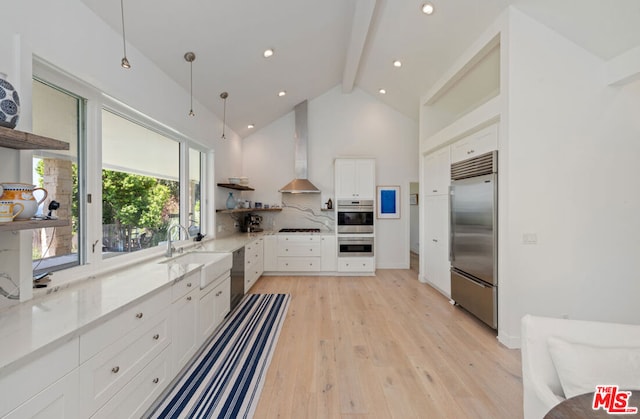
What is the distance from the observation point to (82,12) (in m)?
1.82

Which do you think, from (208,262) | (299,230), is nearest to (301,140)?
(299,230)

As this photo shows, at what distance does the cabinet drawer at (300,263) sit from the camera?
5117 mm

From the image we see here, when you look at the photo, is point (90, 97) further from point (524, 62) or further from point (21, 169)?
point (524, 62)

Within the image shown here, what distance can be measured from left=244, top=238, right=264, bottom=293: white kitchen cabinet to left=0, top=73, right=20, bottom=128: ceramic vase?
2.86 meters

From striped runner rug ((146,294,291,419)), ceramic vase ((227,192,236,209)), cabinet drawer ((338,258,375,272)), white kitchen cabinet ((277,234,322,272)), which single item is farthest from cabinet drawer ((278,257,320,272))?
striped runner rug ((146,294,291,419))

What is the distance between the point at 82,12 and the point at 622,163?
483cm

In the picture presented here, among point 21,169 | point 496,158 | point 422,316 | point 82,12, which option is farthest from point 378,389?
point 82,12

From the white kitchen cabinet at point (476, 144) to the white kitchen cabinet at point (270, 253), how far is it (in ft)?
11.3

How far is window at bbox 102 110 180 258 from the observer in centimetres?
227

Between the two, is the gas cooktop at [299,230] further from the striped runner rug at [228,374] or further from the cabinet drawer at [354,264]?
the striped runner rug at [228,374]

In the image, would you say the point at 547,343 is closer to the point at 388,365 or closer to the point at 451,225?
the point at 388,365

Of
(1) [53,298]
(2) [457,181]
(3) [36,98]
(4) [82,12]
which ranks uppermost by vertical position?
(4) [82,12]

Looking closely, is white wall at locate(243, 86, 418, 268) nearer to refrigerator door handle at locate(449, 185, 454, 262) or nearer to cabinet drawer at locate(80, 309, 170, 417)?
refrigerator door handle at locate(449, 185, 454, 262)

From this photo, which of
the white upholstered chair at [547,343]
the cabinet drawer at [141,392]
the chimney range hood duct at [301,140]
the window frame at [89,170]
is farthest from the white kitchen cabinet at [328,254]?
the white upholstered chair at [547,343]
